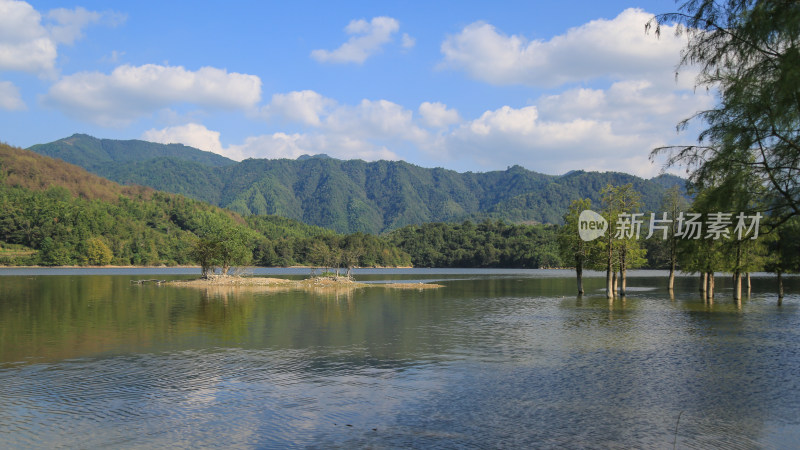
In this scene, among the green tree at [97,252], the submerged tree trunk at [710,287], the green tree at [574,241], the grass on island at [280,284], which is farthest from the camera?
the green tree at [97,252]

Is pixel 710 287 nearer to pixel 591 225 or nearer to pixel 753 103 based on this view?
pixel 591 225

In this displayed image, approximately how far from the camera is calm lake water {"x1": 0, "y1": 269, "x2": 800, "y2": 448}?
15734mm

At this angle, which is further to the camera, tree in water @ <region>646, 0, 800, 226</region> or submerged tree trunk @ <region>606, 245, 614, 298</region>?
submerged tree trunk @ <region>606, 245, 614, 298</region>

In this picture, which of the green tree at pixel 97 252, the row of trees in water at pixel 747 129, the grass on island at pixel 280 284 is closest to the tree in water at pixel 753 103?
the row of trees in water at pixel 747 129

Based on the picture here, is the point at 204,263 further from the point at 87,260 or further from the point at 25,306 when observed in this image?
the point at 87,260

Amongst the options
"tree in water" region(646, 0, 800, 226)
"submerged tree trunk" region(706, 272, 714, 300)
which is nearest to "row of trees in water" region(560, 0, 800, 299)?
"tree in water" region(646, 0, 800, 226)

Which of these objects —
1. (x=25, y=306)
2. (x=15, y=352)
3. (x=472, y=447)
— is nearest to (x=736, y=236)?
(x=472, y=447)

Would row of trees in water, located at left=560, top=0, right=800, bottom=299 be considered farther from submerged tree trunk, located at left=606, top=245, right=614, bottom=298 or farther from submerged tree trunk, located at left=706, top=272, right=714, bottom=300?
submerged tree trunk, located at left=706, top=272, right=714, bottom=300

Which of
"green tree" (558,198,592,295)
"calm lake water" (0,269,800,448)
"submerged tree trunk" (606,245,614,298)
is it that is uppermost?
"green tree" (558,198,592,295)

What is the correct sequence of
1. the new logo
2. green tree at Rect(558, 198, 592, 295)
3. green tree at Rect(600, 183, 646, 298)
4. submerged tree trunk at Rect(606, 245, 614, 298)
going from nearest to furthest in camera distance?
submerged tree trunk at Rect(606, 245, 614, 298) → green tree at Rect(600, 183, 646, 298) → the new logo → green tree at Rect(558, 198, 592, 295)

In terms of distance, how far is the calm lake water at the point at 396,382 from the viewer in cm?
1573

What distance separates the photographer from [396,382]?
21.9 metres

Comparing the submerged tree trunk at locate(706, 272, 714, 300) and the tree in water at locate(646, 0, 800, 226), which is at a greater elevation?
the tree in water at locate(646, 0, 800, 226)

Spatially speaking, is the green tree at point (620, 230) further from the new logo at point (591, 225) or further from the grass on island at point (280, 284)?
the grass on island at point (280, 284)
